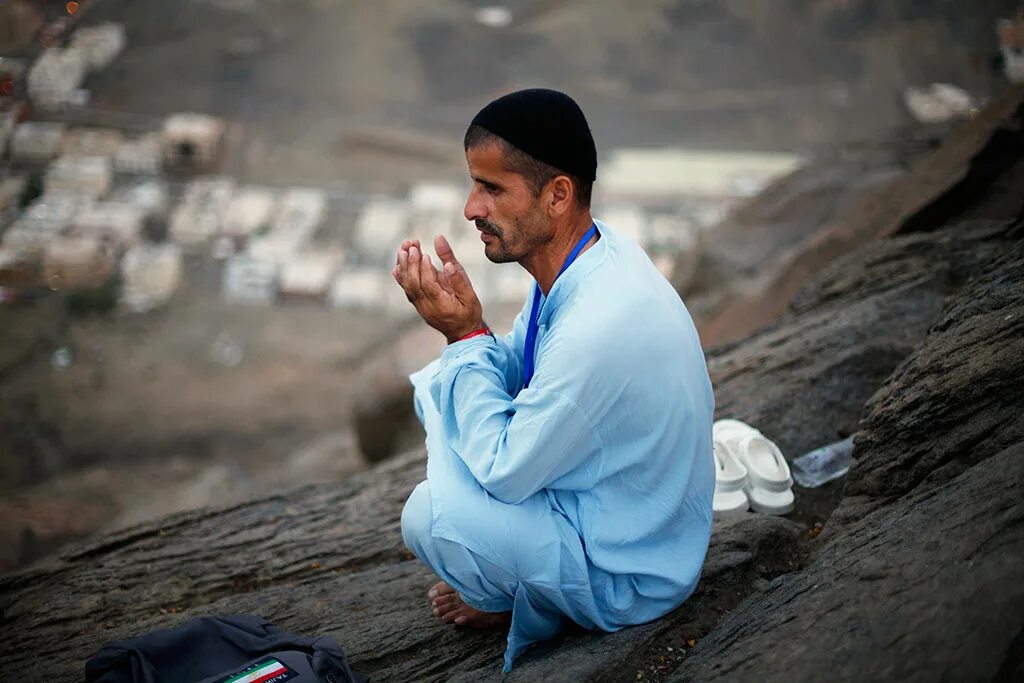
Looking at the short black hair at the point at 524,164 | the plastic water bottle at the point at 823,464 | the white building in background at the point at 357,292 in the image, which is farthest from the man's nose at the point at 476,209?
the white building in background at the point at 357,292

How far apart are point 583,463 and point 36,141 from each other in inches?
932

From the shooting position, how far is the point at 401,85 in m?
29.4

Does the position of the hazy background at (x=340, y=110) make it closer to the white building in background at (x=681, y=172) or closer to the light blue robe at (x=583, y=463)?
the white building in background at (x=681, y=172)

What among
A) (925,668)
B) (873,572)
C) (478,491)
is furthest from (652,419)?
(925,668)

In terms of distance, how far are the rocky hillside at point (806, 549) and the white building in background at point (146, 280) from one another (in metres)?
17.2

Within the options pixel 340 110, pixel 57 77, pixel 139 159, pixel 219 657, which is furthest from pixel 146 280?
pixel 219 657

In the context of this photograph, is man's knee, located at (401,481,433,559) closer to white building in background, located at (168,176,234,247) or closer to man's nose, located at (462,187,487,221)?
man's nose, located at (462,187,487,221)

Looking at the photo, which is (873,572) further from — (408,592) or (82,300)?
(82,300)

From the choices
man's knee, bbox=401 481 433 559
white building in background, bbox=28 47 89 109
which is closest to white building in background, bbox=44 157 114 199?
white building in background, bbox=28 47 89 109

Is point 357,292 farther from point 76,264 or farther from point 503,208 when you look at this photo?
point 503,208

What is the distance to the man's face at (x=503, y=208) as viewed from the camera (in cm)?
270

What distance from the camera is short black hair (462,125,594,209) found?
2658mm

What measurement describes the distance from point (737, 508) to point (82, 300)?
1902 centimetres

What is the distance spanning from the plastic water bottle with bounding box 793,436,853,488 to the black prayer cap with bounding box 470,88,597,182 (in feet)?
6.35
